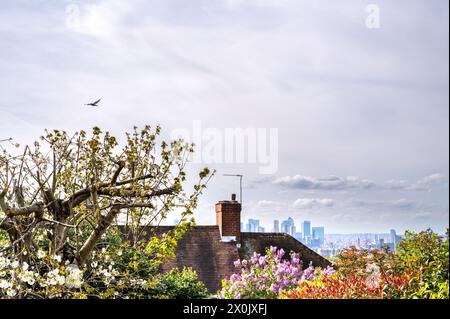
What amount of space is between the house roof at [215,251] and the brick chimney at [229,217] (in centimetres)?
25

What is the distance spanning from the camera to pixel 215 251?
14.1 meters

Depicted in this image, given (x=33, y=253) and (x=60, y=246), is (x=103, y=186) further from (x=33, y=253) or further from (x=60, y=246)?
(x=33, y=253)

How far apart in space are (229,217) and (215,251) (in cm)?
103

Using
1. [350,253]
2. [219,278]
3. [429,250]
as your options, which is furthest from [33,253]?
[219,278]

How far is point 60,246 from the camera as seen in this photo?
6539 millimetres

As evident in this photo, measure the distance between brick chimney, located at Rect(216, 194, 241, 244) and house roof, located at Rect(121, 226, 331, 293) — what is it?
250 mm

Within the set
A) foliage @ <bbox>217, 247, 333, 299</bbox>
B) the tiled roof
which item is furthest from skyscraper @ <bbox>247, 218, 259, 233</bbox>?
foliage @ <bbox>217, 247, 333, 299</bbox>

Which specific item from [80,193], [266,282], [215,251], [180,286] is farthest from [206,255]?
[80,193]

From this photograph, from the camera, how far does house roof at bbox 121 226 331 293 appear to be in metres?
13.5

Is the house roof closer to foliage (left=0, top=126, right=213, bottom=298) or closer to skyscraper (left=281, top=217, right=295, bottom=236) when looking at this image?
skyscraper (left=281, top=217, right=295, bottom=236)

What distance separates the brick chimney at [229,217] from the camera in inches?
567

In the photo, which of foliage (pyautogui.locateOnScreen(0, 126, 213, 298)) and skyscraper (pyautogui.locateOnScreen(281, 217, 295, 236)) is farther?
skyscraper (pyautogui.locateOnScreen(281, 217, 295, 236))

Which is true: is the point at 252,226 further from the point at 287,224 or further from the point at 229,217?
the point at 287,224

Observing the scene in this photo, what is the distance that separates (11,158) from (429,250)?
524cm
